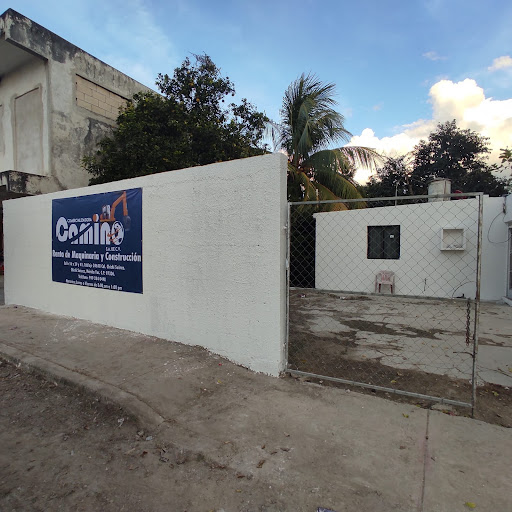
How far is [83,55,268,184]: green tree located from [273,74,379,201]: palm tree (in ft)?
4.39

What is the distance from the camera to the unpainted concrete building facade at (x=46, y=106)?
9.00 metres

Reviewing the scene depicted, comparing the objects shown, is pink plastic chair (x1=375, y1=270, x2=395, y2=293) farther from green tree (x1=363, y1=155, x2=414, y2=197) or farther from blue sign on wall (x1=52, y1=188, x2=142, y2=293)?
green tree (x1=363, y1=155, x2=414, y2=197)

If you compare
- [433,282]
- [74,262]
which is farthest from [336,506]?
[433,282]

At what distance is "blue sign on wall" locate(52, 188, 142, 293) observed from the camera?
5145mm

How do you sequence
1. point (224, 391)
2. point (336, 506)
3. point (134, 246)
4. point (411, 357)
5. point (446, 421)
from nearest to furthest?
point (336, 506), point (446, 421), point (224, 391), point (411, 357), point (134, 246)

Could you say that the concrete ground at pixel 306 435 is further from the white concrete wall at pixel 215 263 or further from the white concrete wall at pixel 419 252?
the white concrete wall at pixel 419 252

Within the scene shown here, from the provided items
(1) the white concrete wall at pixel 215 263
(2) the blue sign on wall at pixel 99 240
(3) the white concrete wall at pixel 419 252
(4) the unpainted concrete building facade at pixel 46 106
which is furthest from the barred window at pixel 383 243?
(4) the unpainted concrete building facade at pixel 46 106

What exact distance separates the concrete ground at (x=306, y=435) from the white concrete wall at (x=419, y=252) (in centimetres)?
798

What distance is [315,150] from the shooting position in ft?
38.3

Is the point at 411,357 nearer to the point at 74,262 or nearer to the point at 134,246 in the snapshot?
the point at 134,246

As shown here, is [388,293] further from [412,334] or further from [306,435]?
[306,435]

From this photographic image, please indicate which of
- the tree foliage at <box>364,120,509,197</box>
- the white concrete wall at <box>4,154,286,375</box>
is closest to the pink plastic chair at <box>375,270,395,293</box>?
the white concrete wall at <box>4,154,286,375</box>

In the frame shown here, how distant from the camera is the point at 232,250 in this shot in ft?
13.1

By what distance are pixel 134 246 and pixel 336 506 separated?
4203 mm
